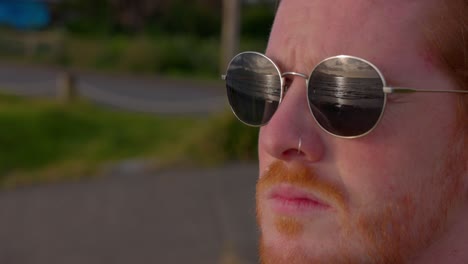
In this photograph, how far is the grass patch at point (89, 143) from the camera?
759 centimetres

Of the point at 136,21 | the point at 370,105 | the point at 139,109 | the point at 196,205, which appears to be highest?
the point at 370,105

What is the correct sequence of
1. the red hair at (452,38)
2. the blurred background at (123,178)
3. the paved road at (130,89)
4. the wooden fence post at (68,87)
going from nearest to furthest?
the red hair at (452,38), the blurred background at (123,178), the wooden fence post at (68,87), the paved road at (130,89)

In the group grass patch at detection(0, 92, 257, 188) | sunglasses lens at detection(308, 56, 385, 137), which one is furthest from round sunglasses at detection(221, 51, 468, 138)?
grass patch at detection(0, 92, 257, 188)

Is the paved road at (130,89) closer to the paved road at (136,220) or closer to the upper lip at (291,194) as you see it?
the paved road at (136,220)

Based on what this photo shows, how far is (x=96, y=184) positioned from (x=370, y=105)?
6230 millimetres

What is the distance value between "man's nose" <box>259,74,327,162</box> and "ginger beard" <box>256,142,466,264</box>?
0.11 feet

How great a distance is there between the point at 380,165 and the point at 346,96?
16 centimetres

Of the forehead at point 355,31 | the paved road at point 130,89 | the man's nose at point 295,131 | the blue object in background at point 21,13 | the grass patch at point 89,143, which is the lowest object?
the blue object in background at point 21,13

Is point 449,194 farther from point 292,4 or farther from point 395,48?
point 292,4

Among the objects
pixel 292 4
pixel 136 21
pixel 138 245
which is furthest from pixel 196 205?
pixel 136 21

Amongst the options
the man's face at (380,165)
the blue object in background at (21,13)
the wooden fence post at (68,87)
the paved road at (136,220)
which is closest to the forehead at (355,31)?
the man's face at (380,165)

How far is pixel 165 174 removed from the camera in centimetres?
764

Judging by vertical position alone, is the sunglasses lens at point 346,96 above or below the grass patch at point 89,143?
above

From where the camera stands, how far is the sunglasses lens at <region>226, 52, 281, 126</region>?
1.43m
